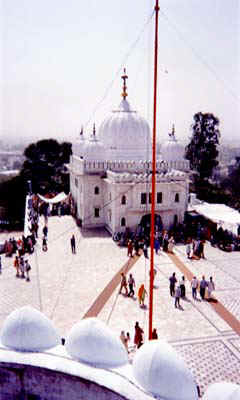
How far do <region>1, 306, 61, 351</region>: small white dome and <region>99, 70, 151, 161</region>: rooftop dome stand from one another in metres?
20.8

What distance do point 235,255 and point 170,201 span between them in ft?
19.5

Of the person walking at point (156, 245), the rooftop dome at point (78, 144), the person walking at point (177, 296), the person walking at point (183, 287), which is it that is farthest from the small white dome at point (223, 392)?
the rooftop dome at point (78, 144)

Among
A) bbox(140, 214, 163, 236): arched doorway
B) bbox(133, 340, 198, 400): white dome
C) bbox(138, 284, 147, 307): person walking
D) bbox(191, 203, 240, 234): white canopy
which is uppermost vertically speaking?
bbox(133, 340, 198, 400): white dome

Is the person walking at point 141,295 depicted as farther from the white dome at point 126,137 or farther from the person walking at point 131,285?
the white dome at point 126,137

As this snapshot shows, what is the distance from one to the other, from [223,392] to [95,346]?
2536 mm

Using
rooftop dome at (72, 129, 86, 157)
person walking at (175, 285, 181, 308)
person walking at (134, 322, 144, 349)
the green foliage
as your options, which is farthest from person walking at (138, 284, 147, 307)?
the green foliage

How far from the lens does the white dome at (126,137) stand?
2809cm

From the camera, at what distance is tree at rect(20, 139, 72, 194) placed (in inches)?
1721

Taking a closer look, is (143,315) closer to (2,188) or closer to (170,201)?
(170,201)

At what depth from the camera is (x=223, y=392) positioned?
20.2ft

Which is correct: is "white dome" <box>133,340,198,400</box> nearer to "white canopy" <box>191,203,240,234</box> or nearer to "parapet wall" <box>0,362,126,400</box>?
"parapet wall" <box>0,362,126,400</box>

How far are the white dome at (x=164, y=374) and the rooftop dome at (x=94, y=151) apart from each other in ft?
66.7

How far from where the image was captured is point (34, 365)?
24.0 ft

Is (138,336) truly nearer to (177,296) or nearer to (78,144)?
(177,296)
